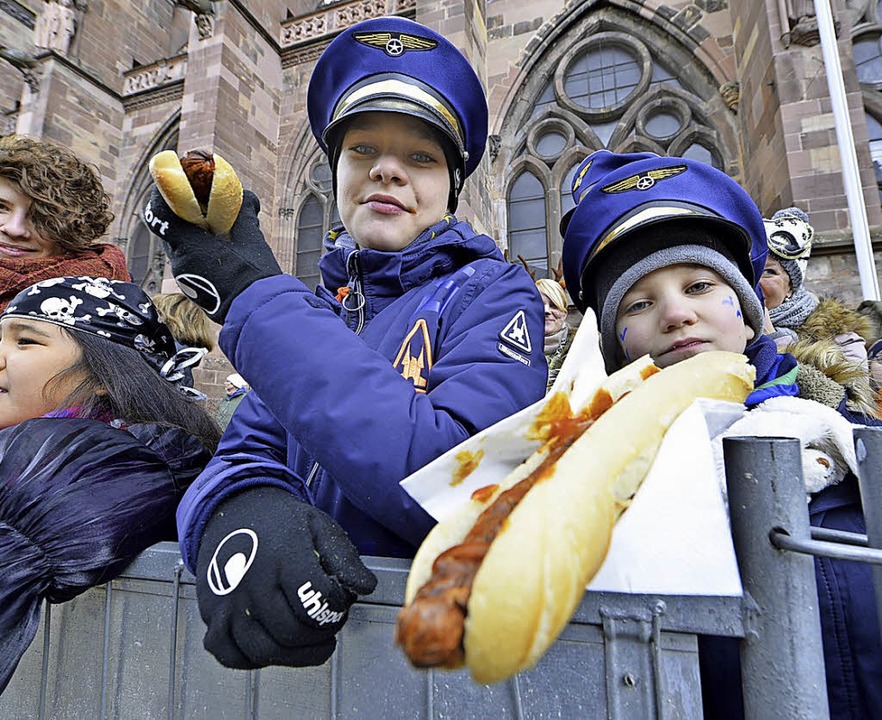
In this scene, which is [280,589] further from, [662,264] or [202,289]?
[662,264]

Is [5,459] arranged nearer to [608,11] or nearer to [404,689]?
[404,689]

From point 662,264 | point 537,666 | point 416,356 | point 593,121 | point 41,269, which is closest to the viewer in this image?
point 537,666

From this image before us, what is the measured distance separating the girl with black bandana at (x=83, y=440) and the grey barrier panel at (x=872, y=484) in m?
1.06

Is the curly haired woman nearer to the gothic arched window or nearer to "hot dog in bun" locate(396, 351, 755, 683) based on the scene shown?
"hot dog in bun" locate(396, 351, 755, 683)

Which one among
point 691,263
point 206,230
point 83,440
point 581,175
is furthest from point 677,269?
point 83,440

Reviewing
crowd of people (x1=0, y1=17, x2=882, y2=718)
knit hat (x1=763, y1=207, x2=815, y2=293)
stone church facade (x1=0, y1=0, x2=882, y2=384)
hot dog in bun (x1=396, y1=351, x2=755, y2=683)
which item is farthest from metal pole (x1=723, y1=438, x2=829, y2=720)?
stone church facade (x1=0, y1=0, x2=882, y2=384)

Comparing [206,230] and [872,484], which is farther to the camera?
[206,230]

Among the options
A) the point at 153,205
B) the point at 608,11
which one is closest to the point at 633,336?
the point at 153,205

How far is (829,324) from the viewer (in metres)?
2.38

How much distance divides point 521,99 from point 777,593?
349 inches

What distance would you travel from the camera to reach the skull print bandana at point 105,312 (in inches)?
50.6

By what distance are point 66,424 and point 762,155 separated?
720cm

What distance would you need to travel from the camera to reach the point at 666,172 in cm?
121

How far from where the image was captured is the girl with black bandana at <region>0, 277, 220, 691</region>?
880mm
